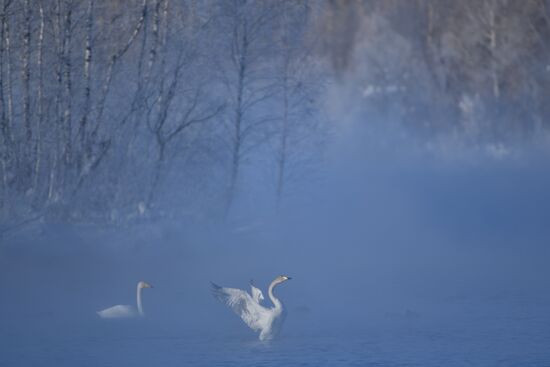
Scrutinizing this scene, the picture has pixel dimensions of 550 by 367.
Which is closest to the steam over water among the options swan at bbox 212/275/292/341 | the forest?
swan at bbox 212/275/292/341

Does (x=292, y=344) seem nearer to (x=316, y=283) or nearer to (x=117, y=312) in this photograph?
(x=117, y=312)

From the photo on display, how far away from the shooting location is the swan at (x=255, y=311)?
440 inches

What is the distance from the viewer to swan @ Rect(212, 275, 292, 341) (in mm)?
11180

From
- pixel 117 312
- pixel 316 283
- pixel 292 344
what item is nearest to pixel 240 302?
pixel 292 344

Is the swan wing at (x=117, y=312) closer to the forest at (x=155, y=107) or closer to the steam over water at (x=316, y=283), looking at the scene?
the steam over water at (x=316, y=283)

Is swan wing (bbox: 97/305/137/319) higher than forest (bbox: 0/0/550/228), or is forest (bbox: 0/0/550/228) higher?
forest (bbox: 0/0/550/228)

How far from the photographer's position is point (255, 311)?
1150 cm

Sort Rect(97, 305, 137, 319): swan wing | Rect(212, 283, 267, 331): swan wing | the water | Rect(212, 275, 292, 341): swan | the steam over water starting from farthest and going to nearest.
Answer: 1. Rect(97, 305, 137, 319): swan wing
2. Rect(212, 283, 267, 331): swan wing
3. Rect(212, 275, 292, 341): swan
4. the steam over water
5. the water

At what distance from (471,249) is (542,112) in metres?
13.4

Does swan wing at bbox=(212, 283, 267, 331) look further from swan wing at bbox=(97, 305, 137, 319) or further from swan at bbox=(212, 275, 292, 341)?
swan wing at bbox=(97, 305, 137, 319)

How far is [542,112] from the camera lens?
31500 mm

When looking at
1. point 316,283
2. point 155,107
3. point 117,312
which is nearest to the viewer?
point 117,312

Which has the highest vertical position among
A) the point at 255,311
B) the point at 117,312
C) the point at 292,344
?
the point at 255,311

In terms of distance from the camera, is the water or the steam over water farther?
the steam over water
